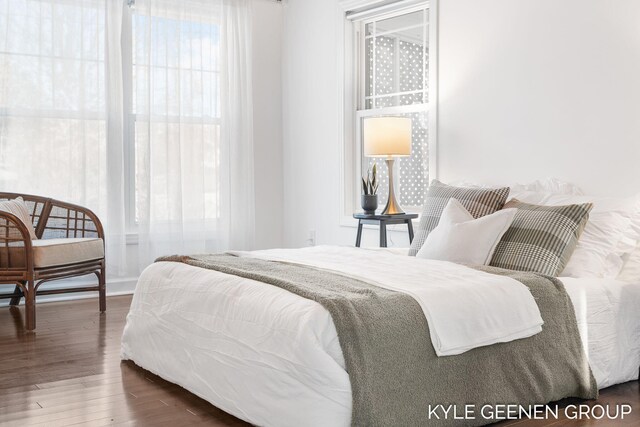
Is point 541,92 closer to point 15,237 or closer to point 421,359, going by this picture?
point 421,359

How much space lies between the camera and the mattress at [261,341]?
2.28 metres

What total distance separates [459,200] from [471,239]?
0.46m

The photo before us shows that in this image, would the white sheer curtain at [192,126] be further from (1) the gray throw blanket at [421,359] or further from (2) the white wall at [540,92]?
(1) the gray throw blanket at [421,359]

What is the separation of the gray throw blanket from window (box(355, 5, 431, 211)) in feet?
6.91

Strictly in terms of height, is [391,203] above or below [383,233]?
above

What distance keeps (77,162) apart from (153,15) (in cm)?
133

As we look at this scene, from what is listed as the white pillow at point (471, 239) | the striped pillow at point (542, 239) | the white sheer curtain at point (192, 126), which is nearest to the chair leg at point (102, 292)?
the white sheer curtain at point (192, 126)

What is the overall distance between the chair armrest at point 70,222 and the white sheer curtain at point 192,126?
0.47 meters

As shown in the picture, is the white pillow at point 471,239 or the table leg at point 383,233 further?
the table leg at point 383,233

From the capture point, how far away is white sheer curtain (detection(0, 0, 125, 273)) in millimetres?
5098

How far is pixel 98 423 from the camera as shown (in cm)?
265

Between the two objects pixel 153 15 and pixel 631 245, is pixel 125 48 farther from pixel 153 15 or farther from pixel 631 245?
pixel 631 245

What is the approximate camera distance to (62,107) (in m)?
5.29

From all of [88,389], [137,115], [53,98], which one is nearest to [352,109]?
[137,115]
